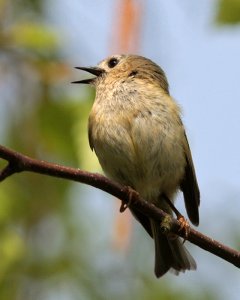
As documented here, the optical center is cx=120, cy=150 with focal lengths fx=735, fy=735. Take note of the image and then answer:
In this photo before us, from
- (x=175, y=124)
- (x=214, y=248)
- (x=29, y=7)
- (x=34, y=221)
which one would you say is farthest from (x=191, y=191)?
(x=214, y=248)

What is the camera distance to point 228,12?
3.33 meters

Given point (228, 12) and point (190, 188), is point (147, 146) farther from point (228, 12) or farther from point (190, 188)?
point (228, 12)

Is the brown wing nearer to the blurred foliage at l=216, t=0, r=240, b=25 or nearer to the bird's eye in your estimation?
the bird's eye

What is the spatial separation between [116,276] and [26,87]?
57.9 inches

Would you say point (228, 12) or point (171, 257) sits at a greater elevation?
point (228, 12)

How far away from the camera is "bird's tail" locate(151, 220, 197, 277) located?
15.2 feet

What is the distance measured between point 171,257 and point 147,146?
856 millimetres

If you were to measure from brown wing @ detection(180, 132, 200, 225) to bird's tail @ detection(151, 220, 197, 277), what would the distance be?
0.25m

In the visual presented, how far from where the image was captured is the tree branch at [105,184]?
2.46 metres

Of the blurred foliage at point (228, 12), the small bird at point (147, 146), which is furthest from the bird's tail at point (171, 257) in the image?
the blurred foliage at point (228, 12)

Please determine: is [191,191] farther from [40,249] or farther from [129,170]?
[40,249]

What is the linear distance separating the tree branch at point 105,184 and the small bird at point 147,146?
959mm

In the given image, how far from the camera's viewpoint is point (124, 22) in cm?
411

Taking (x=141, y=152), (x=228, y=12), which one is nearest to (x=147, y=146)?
(x=141, y=152)
